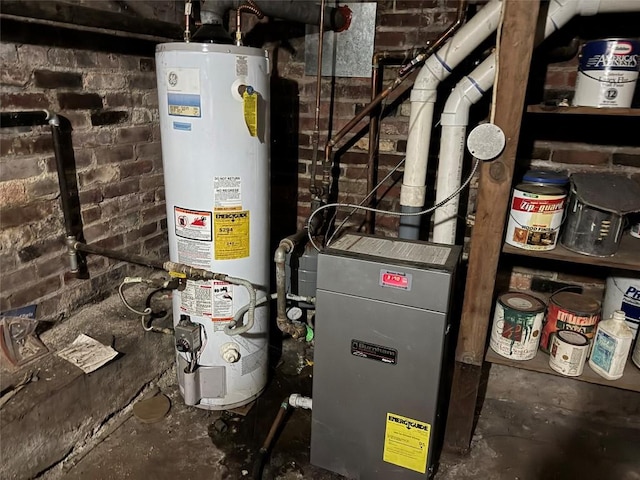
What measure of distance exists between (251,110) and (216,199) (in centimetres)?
29

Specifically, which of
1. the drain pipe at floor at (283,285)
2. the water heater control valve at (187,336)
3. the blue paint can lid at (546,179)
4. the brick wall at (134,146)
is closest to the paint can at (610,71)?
the blue paint can lid at (546,179)

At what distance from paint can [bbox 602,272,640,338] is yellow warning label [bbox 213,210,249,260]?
1193 millimetres

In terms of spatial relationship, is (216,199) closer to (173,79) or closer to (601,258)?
(173,79)

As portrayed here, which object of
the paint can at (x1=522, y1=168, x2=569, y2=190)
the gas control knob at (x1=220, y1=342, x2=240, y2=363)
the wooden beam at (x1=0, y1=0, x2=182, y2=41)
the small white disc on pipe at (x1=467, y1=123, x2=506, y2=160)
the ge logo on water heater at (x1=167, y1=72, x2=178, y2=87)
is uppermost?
the wooden beam at (x1=0, y1=0, x2=182, y2=41)

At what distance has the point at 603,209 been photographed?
1291 mm

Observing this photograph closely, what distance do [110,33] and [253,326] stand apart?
113cm

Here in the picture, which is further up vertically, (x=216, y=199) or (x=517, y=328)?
(x=216, y=199)

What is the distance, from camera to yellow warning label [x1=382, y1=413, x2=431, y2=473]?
1.35 metres

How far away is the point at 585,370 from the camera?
1453 mm

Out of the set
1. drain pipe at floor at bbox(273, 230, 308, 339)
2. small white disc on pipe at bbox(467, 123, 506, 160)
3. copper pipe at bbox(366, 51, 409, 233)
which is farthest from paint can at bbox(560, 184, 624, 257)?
drain pipe at floor at bbox(273, 230, 308, 339)

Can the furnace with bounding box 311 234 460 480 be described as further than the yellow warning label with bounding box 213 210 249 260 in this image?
No

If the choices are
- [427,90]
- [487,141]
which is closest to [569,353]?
[487,141]

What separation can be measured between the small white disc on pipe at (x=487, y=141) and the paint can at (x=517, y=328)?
1.70 feet

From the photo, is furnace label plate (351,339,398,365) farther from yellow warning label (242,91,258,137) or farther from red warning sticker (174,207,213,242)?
yellow warning label (242,91,258,137)
